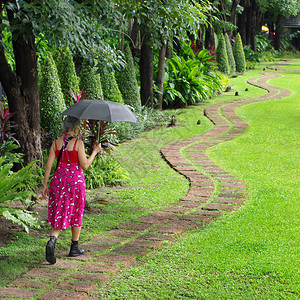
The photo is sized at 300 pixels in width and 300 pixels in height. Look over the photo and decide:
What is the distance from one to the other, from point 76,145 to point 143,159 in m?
4.20

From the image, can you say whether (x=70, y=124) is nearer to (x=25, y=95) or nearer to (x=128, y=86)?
(x=25, y=95)

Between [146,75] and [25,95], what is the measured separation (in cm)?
650

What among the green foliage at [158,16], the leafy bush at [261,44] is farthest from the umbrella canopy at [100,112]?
the leafy bush at [261,44]

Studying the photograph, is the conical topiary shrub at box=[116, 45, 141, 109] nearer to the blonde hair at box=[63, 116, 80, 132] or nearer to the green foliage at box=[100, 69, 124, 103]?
the green foliage at box=[100, 69, 124, 103]

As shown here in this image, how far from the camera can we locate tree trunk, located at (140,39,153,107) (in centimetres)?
1305

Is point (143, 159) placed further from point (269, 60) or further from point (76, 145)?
point (269, 60)

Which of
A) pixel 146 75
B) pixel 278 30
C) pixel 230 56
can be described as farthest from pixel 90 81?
pixel 278 30

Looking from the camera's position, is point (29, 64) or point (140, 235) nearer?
point (140, 235)

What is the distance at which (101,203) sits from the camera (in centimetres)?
643

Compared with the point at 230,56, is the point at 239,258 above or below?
below

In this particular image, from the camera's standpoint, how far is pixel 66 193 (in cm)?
462

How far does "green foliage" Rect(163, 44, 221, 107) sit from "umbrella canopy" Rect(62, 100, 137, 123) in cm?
943

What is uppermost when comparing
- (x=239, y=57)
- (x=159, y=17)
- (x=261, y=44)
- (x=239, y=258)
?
(x=261, y=44)

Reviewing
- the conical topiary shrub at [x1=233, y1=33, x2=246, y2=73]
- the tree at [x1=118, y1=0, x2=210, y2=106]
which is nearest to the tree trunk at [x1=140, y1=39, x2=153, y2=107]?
the tree at [x1=118, y1=0, x2=210, y2=106]
